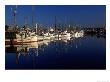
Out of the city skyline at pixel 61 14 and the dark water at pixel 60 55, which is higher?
the city skyline at pixel 61 14

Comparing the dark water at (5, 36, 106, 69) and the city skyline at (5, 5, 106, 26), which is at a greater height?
the city skyline at (5, 5, 106, 26)

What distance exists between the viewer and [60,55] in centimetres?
506

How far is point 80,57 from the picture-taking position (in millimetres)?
5043

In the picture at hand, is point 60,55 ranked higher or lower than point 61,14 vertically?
lower

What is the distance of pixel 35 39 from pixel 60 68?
37 cm

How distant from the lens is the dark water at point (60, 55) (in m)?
5.00

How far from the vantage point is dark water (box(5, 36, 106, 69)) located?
197 inches
